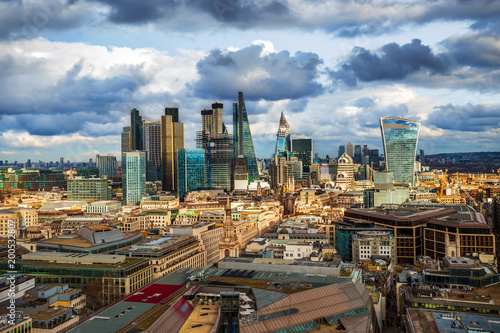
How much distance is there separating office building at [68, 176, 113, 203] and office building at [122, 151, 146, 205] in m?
15.5

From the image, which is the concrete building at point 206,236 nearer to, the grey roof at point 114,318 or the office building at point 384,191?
the grey roof at point 114,318

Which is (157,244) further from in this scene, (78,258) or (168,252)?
(78,258)

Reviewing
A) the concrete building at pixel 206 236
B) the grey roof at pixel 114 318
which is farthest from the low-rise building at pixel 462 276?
the concrete building at pixel 206 236

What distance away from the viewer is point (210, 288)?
50.8 meters

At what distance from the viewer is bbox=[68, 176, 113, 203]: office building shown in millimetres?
194375

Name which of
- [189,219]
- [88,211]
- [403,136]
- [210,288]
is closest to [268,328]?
[210,288]

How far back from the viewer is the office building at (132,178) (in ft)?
599

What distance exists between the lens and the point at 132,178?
7205 inches

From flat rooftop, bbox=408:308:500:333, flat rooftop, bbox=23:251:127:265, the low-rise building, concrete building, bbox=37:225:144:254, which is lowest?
flat rooftop, bbox=408:308:500:333

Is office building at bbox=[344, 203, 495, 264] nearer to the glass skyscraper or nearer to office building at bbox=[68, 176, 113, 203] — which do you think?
the glass skyscraper

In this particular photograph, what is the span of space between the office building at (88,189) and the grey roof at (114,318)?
15265 centimetres

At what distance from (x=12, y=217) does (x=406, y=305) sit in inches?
3581

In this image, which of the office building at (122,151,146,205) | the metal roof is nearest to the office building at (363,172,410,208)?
the office building at (122,151,146,205)

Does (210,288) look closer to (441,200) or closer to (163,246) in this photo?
(163,246)
